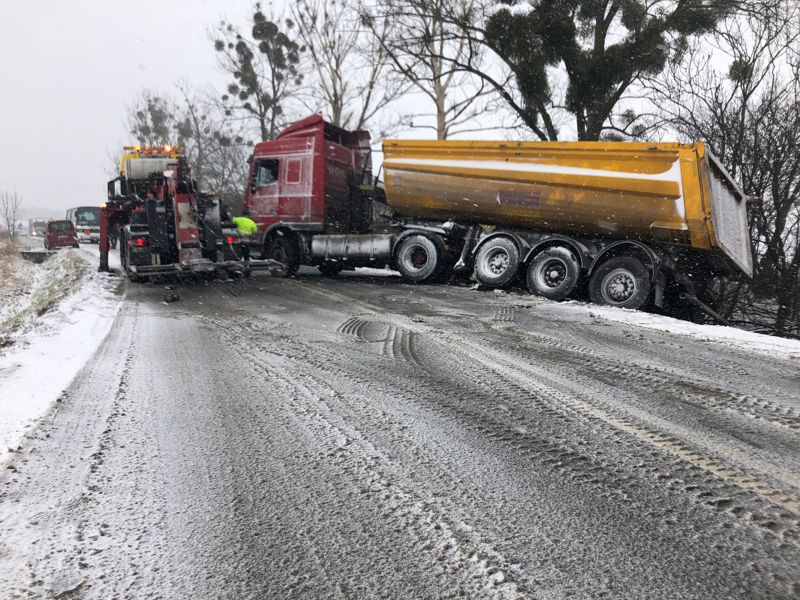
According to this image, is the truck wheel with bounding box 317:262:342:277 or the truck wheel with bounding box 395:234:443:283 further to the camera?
the truck wheel with bounding box 317:262:342:277

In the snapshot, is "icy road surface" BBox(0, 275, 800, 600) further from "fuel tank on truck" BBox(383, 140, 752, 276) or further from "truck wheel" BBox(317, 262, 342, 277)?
"truck wheel" BBox(317, 262, 342, 277)

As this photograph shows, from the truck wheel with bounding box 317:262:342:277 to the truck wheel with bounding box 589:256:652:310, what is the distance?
6456mm

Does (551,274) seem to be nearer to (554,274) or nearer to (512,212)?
(554,274)

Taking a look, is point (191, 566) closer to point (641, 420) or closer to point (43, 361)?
point (641, 420)

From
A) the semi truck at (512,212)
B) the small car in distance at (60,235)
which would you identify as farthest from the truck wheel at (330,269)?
the small car in distance at (60,235)

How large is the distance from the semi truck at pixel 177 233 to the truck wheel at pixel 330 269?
191 cm

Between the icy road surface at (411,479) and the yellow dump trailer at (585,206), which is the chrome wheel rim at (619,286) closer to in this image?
the yellow dump trailer at (585,206)

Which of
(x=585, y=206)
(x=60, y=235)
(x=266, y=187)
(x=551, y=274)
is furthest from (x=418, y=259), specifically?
(x=60, y=235)

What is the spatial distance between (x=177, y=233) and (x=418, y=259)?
484 cm

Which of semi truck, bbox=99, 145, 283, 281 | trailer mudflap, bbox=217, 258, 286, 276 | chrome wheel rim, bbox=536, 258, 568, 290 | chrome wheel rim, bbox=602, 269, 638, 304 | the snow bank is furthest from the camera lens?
trailer mudflap, bbox=217, 258, 286, 276

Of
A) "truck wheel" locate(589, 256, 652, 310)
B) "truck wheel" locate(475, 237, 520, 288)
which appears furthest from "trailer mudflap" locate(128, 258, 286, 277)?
"truck wheel" locate(589, 256, 652, 310)

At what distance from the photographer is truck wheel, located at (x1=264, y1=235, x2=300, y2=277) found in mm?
12828

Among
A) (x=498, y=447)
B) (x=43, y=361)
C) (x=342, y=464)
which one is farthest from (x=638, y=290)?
(x=43, y=361)

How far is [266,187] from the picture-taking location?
12.9 metres
